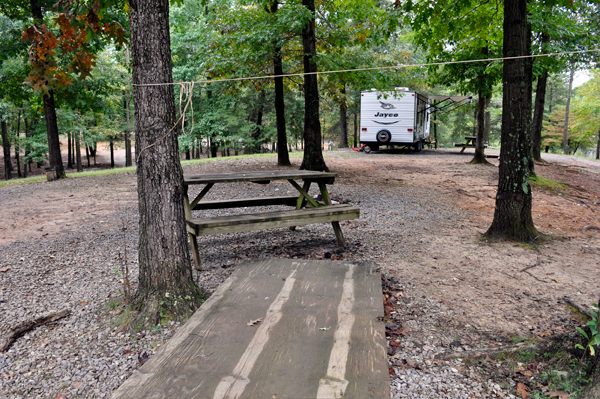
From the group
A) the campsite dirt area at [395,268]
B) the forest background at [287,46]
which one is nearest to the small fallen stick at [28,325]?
the campsite dirt area at [395,268]

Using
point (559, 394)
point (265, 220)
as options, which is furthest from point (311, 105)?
point (559, 394)

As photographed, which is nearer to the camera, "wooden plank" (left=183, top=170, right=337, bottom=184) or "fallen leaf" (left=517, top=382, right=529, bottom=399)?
"fallen leaf" (left=517, top=382, right=529, bottom=399)

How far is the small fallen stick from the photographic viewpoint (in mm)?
3150

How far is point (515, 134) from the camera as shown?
17.0ft

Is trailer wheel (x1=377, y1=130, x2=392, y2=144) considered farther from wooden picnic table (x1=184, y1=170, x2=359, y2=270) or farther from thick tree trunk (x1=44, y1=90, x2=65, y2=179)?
wooden picnic table (x1=184, y1=170, x2=359, y2=270)

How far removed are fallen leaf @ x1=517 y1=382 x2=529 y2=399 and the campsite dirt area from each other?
1.3 inches

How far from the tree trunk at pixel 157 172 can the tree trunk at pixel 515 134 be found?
413 cm

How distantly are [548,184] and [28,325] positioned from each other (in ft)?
37.3

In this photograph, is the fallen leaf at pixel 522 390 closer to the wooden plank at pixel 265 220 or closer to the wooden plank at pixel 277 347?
the wooden plank at pixel 277 347

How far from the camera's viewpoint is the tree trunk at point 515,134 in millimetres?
5137

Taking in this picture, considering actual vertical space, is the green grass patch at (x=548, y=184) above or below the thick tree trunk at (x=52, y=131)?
below

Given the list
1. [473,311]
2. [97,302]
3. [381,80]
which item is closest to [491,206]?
[381,80]

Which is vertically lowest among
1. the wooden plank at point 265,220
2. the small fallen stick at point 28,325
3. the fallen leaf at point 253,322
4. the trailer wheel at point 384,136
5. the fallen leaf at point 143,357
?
the fallen leaf at point 143,357

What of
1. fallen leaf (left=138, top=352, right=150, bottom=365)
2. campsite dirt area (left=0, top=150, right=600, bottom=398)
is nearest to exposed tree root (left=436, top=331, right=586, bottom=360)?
campsite dirt area (left=0, top=150, right=600, bottom=398)
